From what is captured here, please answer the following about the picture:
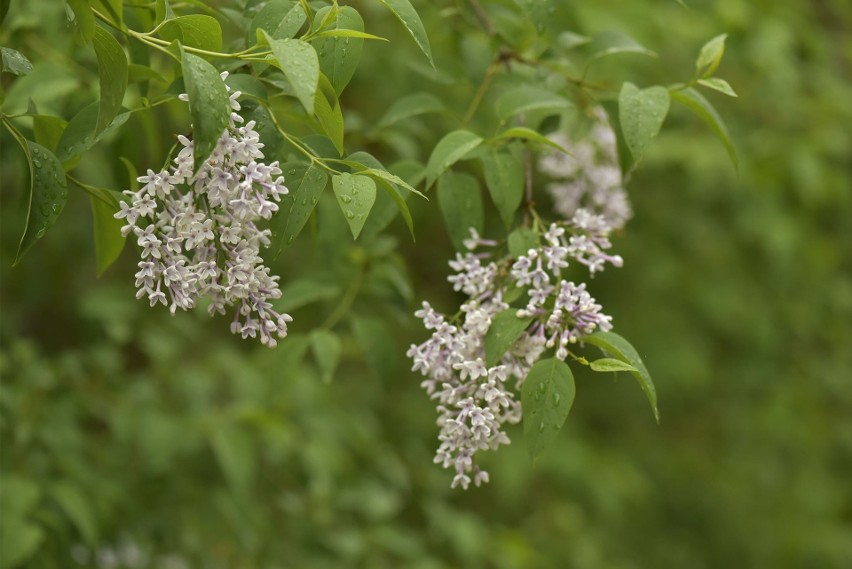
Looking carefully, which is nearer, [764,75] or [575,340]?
[575,340]

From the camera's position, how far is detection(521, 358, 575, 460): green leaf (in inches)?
48.0

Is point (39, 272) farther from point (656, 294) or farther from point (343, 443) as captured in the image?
point (656, 294)

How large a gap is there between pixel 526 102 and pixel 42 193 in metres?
0.77

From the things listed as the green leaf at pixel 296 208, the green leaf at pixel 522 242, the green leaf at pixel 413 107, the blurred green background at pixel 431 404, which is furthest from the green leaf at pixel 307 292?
the green leaf at pixel 296 208

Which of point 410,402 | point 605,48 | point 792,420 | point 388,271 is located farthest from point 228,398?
point 792,420

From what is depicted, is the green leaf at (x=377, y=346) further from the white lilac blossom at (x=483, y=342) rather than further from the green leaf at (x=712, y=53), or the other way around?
the green leaf at (x=712, y=53)

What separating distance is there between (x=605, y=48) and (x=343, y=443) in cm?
172

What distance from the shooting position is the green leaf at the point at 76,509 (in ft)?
6.73

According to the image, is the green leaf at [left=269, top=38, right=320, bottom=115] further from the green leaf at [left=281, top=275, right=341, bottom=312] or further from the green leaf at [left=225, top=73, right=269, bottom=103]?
the green leaf at [left=281, top=275, right=341, bottom=312]

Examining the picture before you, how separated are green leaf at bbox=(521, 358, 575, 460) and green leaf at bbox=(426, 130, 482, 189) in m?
0.33

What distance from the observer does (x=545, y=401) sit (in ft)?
4.04

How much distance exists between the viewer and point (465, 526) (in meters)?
3.03

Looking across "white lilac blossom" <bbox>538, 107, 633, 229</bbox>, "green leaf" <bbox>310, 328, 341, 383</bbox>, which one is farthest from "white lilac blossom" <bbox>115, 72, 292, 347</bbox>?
"white lilac blossom" <bbox>538, 107, 633, 229</bbox>

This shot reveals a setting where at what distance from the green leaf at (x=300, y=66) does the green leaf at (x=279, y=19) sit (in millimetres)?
147
